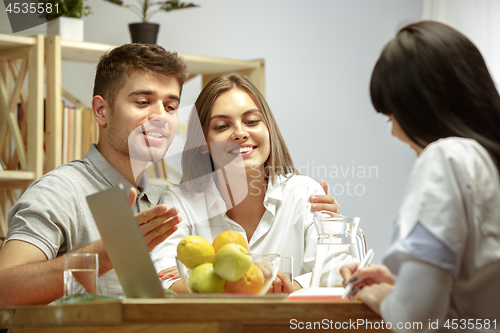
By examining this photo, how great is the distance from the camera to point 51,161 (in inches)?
83.2

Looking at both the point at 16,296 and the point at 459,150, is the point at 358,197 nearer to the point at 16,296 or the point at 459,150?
the point at 16,296

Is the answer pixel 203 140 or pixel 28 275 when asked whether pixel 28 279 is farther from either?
pixel 203 140

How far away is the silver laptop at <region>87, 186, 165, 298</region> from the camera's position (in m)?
0.69

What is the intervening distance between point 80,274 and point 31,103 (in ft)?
4.98

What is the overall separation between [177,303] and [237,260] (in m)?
0.12

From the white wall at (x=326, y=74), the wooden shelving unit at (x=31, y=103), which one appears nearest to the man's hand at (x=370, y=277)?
the wooden shelving unit at (x=31, y=103)

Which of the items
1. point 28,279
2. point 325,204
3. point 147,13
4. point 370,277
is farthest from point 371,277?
point 147,13

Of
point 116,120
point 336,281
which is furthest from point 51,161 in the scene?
point 336,281

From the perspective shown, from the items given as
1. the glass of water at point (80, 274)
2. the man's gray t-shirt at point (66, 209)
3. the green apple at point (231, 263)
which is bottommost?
the man's gray t-shirt at point (66, 209)

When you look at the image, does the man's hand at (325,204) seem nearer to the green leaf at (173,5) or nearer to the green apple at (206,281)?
the green apple at (206,281)

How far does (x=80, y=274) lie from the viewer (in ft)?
2.56

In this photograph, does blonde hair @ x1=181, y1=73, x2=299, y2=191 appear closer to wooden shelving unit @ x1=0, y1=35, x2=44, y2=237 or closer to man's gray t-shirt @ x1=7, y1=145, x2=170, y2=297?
man's gray t-shirt @ x1=7, y1=145, x2=170, y2=297

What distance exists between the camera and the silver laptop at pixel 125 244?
0.69 m

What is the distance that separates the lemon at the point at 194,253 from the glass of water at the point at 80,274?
13 cm
